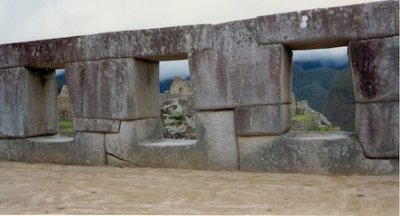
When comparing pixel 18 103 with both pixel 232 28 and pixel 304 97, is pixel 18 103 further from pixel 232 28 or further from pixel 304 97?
pixel 304 97

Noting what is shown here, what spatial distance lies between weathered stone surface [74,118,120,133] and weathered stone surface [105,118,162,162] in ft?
0.32

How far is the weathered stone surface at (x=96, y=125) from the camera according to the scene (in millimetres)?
6523

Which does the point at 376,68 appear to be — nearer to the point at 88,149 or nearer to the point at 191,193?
the point at 191,193

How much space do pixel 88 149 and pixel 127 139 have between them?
764 mm

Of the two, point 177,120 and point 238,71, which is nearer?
point 238,71

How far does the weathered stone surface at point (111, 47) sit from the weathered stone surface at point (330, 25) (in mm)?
936

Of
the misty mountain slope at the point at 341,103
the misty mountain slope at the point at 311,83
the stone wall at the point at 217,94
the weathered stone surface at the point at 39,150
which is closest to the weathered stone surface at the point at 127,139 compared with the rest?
the stone wall at the point at 217,94

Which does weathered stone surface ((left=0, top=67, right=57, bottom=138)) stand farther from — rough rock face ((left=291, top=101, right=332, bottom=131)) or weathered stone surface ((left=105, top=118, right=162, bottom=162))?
rough rock face ((left=291, top=101, right=332, bottom=131))

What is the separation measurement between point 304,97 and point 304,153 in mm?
27637

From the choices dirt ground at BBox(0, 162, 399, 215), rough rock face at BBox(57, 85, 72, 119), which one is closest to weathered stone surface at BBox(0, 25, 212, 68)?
dirt ground at BBox(0, 162, 399, 215)

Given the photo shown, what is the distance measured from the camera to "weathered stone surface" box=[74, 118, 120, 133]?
652 centimetres

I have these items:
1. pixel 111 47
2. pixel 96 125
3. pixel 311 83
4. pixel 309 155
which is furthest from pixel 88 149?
pixel 311 83

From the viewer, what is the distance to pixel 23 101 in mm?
7285

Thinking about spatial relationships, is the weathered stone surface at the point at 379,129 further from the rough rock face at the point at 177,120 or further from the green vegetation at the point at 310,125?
the green vegetation at the point at 310,125
